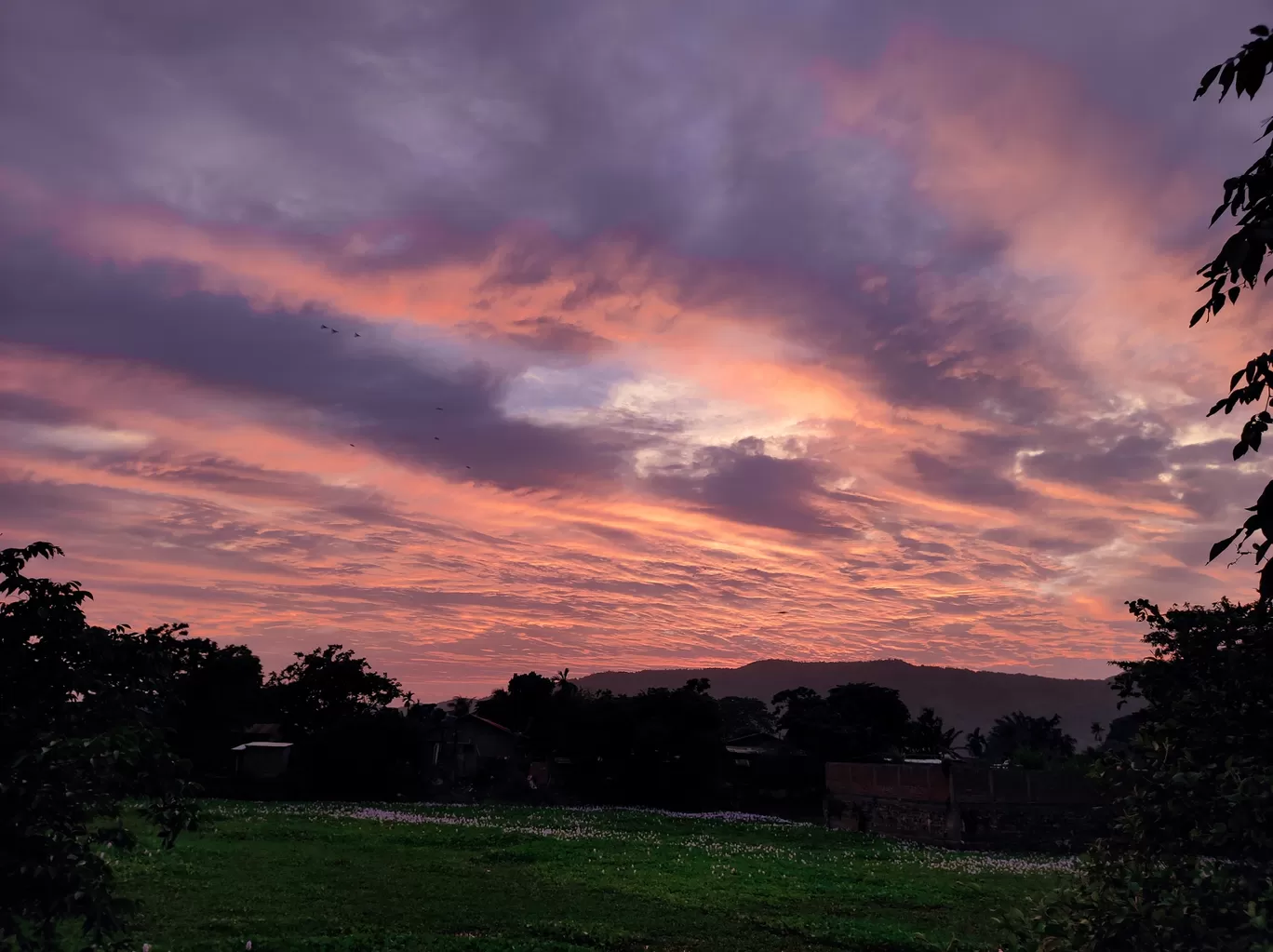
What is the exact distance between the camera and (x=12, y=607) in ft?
27.9

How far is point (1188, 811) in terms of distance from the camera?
8.20 meters

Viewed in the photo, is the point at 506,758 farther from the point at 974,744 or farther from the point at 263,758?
the point at 974,744

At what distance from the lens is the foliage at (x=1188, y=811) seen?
287 inches

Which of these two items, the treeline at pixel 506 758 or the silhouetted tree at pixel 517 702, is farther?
the silhouetted tree at pixel 517 702

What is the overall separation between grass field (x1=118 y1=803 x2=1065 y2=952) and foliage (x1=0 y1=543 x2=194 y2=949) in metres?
4.91

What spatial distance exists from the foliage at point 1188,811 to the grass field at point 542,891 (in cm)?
169

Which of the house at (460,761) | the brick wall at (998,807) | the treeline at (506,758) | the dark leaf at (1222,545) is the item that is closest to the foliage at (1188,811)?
the dark leaf at (1222,545)

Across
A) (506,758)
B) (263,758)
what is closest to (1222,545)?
(506,758)

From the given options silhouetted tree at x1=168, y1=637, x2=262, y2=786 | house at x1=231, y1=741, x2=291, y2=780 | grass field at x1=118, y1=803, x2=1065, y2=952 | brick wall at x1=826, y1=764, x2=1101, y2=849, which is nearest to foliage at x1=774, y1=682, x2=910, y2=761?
brick wall at x1=826, y1=764, x2=1101, y2=849

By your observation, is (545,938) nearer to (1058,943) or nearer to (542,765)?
(1058,943)

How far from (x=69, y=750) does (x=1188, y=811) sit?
9323 mm

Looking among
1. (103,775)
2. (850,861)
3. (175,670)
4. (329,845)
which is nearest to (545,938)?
(175,670)

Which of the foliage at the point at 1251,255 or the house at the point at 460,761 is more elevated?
the foliage at the point at 1251,255

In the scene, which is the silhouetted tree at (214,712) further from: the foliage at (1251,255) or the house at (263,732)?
the foliage at (1251,255)
